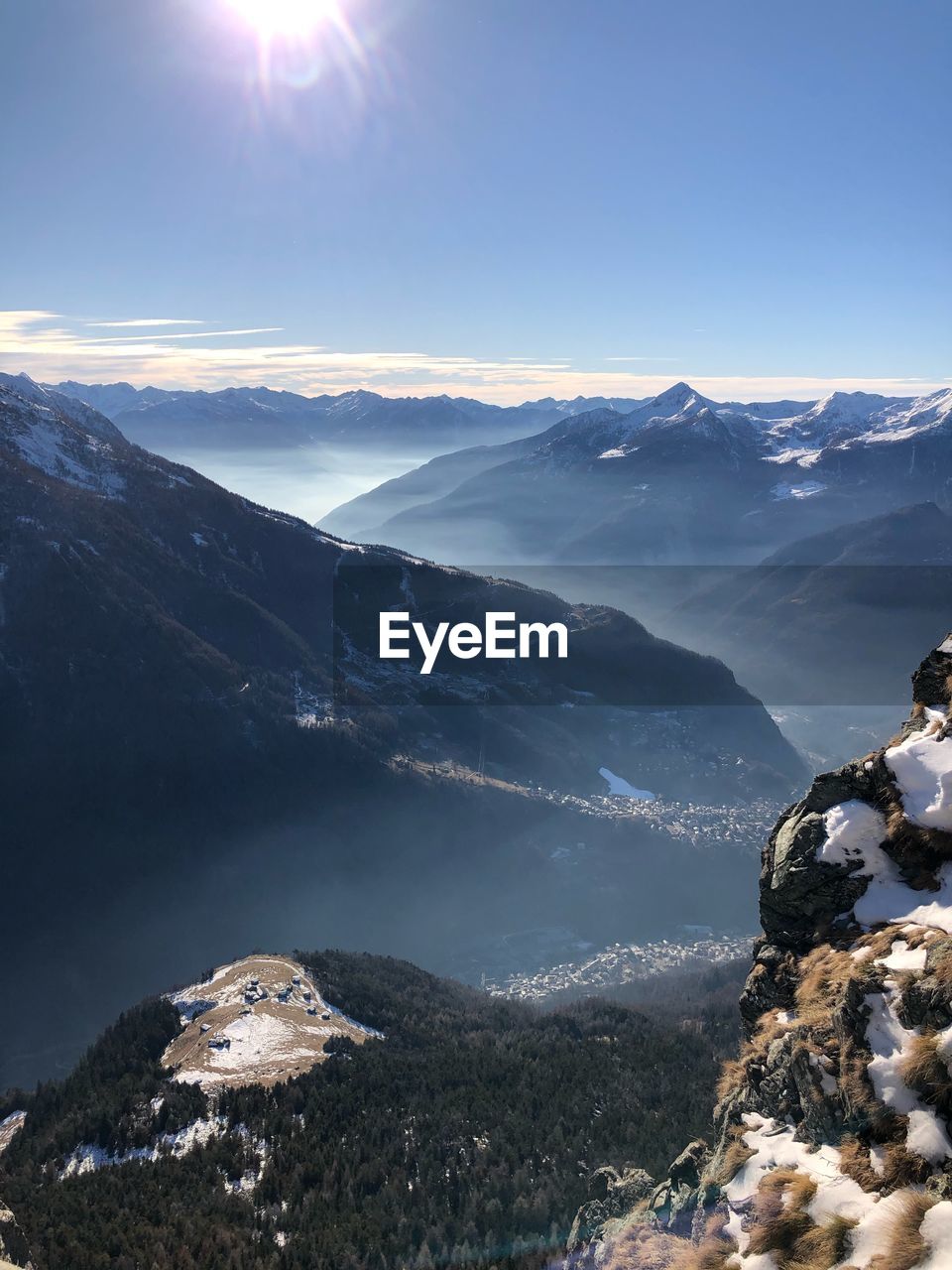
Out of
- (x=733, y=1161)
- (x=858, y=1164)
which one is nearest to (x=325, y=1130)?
(x=733, y=1161)

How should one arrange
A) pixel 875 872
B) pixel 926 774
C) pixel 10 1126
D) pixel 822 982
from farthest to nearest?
pixel 10 1126 < pixel 875 872 < pixel 926 774 < pixel 822 982

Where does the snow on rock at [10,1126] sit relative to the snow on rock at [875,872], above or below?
below

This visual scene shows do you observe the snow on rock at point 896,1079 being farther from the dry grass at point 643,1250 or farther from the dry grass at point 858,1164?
the dry grass at point 643,1250

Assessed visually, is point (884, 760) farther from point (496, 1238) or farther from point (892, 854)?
point (496, 1238)

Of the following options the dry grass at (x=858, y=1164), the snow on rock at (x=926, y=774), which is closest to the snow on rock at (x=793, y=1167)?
the dry grass at (x=858, y=1164)

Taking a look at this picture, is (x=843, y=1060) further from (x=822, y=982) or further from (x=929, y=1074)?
(x=822, y=982)

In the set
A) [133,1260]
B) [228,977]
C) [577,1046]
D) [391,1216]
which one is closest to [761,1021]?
[391,1216]

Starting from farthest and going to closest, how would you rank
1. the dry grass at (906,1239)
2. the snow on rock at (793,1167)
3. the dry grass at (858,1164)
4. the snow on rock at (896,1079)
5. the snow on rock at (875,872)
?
the snow on rock at (875,872), the snow on rock at (793,1167), the dry grass at (858,1164), the snow on rock at (896,1079), the dry grass at (906,1239)
